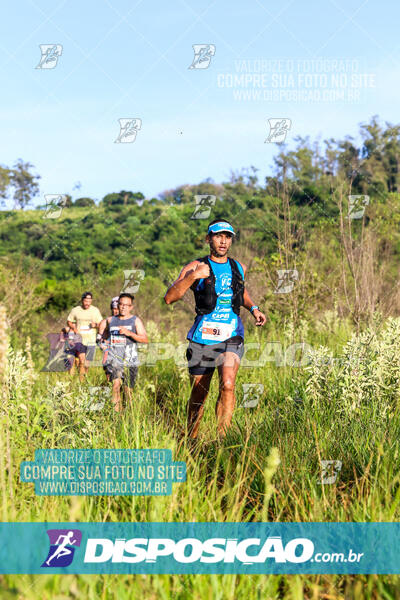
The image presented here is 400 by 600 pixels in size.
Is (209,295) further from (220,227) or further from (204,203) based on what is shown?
(204,203)

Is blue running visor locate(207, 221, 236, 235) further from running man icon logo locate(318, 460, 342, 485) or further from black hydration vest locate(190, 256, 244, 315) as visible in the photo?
running man icon logo locate(318, 460, 342, 485)

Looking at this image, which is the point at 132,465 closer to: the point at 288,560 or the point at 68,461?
the point at 68,461

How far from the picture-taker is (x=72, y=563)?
92.1 inches

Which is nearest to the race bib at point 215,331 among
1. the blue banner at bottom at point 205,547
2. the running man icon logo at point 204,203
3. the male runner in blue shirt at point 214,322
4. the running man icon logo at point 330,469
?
the male runner in blue shirt at point 214,322

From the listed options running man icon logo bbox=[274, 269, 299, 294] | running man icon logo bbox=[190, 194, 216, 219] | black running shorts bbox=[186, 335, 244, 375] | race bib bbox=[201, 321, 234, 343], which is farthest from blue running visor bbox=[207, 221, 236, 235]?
running man icon logo bbox=[190, 194, 216, 219]

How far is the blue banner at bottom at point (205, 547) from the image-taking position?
7.72 feet

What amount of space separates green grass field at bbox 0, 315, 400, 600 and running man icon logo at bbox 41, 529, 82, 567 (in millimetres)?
86

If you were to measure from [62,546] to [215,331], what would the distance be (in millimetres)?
2564

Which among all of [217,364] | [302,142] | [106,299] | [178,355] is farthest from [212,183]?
[217,364]

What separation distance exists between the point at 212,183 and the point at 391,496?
42602 millimetres

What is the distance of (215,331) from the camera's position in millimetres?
4727

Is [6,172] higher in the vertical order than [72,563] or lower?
higher

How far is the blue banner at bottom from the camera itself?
2354 millimetres

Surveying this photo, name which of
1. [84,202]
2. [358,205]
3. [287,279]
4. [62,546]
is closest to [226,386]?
[62,546]
